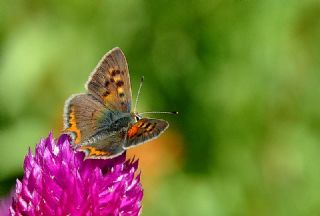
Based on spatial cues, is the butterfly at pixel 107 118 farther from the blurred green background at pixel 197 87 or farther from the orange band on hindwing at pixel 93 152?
the blurred green background at pixel 197 87

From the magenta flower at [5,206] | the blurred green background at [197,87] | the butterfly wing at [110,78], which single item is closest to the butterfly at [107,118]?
the butterfly wing at [110,78]

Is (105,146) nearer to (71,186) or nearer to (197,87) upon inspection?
(71,186)

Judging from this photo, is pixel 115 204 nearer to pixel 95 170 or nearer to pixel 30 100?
pixel 95 170

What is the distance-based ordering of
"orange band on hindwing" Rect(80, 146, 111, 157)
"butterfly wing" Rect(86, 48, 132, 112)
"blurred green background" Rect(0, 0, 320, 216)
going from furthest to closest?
1. "blurred green background" Rect(0, 0, 320, 216)
2. "butterfly wing" Rect(86, 48, 132, 112)
3. "orange band on hindwing" Rect(80, 146, 111, 157)

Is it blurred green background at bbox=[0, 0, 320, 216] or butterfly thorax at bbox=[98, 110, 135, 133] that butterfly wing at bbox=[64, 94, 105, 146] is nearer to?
butterfly thorax at bbox=[98, 110, 135, 133]

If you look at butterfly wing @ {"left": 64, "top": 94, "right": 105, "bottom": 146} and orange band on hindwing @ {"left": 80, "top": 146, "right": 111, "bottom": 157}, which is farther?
butterfly wing @ {"left": 64, "top": 94, "right": 105, "bottom": 146}

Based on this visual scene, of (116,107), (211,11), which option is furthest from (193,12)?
(116,107)

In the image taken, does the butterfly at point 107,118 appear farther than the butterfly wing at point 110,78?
No

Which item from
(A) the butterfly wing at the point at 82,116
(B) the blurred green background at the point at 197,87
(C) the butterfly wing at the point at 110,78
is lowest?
(B) the blurred green background at the point at 197,87

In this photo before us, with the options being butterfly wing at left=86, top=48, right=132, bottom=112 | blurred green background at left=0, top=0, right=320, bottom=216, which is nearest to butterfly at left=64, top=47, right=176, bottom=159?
butterfly wing at left=86, top=48, right=132, bottom=112
